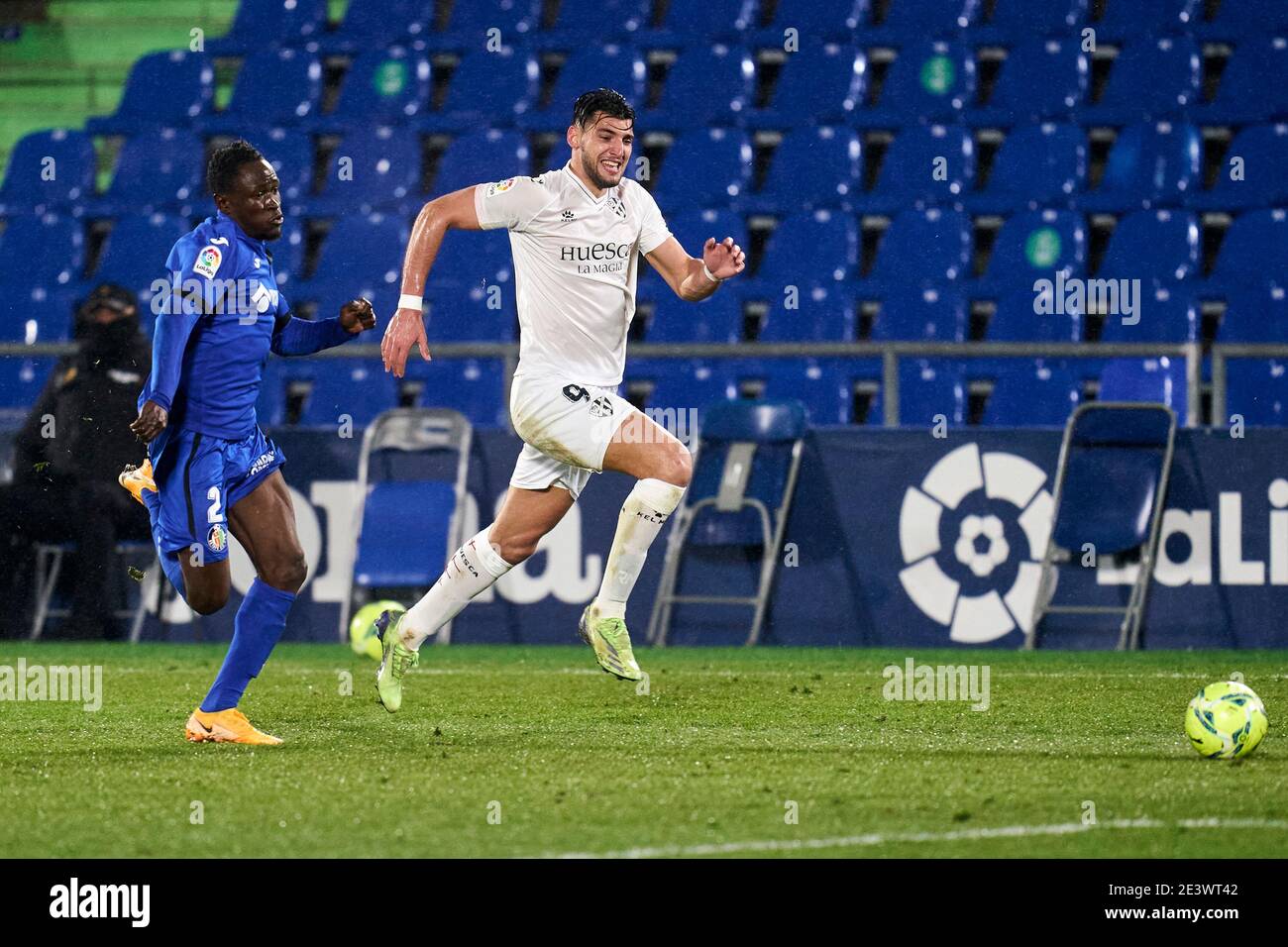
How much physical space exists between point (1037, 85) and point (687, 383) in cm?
402

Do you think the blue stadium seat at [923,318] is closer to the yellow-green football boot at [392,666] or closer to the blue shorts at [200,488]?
the yellow-green football boot at [392,666]

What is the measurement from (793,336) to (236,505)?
7333mm

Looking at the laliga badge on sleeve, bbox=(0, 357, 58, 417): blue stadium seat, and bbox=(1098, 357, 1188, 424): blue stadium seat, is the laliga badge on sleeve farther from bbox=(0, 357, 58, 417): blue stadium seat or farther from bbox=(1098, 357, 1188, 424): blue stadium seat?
bbox=(0, 357, 58, 417): blue stadium seat

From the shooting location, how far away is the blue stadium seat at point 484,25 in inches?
634

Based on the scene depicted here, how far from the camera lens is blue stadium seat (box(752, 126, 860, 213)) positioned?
1460 centimetres

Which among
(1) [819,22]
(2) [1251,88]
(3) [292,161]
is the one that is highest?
(1) [819,22]

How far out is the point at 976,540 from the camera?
11273mm

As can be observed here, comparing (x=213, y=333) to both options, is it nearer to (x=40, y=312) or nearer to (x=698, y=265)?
(x=698, y=265)

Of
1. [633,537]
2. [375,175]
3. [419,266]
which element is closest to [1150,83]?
[375,175]

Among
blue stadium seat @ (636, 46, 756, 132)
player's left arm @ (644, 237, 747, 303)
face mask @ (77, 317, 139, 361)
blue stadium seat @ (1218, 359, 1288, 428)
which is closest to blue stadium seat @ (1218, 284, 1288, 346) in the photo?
blue stadium seat @ (1218, 359, 1288, 428)

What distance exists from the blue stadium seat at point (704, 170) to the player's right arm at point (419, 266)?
709cm

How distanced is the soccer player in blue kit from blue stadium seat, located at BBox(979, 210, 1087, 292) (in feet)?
25.6

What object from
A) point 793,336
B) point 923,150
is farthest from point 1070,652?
point 923,150
